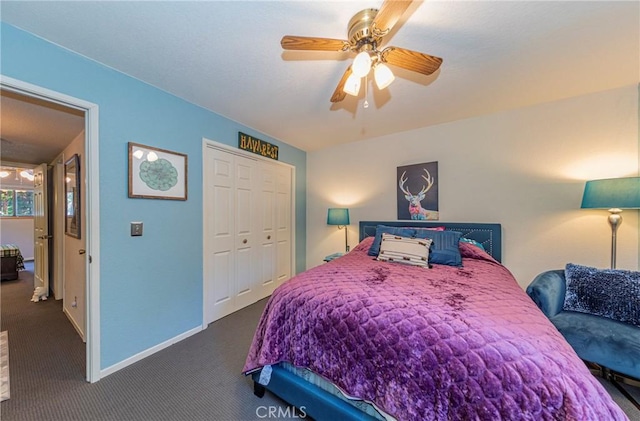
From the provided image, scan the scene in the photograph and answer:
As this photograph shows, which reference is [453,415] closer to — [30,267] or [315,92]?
[315,92]

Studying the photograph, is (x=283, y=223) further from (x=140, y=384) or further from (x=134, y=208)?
(x=140, y=384)

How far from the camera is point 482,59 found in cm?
174

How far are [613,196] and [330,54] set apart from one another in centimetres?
247

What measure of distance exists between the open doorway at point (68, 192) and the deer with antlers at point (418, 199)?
321cm

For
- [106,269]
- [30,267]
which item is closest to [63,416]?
[106,269]

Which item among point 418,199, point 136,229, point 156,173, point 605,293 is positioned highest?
point 156,173

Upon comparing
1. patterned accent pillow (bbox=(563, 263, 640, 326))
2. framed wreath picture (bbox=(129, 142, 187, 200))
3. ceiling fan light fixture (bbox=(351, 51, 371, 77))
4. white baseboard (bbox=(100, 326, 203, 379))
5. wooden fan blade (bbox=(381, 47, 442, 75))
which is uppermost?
wooden fan blade (bbox=(381, 47, 442, 75))

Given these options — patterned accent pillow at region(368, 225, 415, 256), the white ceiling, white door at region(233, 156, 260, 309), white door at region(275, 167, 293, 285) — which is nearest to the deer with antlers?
patterned accent pillow at region(368, 225, 415, 256)

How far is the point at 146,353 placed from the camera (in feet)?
6.66

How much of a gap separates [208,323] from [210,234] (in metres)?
0.99

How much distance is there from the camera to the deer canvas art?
9.88 ft

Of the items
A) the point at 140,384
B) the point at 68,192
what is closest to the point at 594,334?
the point at 140,384

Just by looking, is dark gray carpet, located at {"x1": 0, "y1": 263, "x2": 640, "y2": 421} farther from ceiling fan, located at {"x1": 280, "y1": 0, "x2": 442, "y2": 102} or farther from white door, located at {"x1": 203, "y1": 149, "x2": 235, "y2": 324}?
ceiling fan, located at {"x1": 280, "y1": 0, "x2": 442, "y2": 102}

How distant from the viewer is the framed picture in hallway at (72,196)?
239 cm
